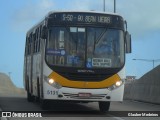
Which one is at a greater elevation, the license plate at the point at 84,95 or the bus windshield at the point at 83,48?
the bus windshield at the point at 83,48

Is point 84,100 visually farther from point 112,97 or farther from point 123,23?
point 123,23

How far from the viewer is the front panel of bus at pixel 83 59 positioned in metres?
18.9

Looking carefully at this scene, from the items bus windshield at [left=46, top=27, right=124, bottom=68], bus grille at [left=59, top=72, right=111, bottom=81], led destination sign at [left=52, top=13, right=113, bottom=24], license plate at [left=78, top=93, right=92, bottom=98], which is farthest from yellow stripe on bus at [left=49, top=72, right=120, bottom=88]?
led destination sign at [left=52, top=13, right=113, bottom=24]

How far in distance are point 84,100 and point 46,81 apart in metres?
1.50

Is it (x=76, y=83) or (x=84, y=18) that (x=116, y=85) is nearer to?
(x=76, y=83)

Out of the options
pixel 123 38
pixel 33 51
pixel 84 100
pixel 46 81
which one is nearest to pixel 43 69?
pixel 46 81

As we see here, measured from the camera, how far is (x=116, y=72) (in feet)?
63.0

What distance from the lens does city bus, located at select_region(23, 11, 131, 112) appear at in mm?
18891

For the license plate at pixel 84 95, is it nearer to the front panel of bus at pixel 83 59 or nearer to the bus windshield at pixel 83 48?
the front panel of bus at pixel 83 59

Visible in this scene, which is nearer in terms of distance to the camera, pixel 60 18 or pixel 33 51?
pixel 60 18

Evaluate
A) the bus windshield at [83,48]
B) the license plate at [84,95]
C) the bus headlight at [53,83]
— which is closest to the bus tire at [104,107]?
the license plate at [84,95]

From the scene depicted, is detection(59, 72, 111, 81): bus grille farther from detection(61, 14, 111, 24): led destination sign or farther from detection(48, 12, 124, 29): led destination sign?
detection(61, 14, 111, 24): led destination sign

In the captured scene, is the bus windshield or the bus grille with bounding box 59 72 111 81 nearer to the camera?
the bus grille with bounding box 59 72 111 81

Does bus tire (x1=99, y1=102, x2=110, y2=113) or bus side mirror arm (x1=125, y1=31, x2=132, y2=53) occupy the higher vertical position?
bus side mirror arm (x1=125, y1=31, x2=132, y2=53)
